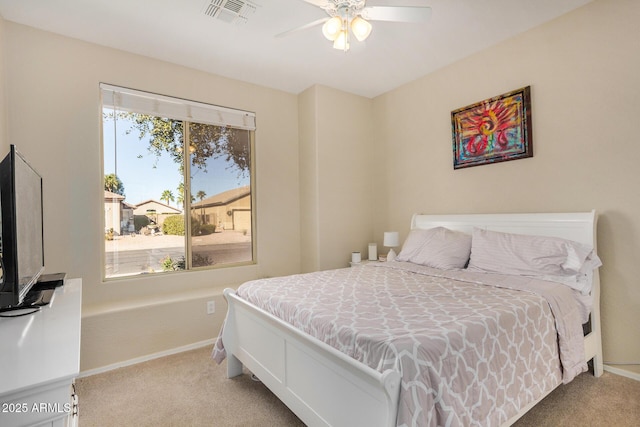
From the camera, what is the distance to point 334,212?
3.91 m

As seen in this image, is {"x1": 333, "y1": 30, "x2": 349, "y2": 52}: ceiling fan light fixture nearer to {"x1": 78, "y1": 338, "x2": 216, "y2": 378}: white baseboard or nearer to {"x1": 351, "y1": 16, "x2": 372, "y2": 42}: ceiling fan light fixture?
{"x1": 351, "y1": 16, "x2": 372, "y2": 42}: ceiling fan light fixture

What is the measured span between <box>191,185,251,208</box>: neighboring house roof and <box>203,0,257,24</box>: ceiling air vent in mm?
1732

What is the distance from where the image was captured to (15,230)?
127cm

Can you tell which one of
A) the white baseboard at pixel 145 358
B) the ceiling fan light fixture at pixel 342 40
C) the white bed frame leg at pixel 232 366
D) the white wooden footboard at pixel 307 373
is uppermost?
the ceiling fan light fixture at pixel 342 40

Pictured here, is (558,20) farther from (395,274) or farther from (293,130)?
(293,130)

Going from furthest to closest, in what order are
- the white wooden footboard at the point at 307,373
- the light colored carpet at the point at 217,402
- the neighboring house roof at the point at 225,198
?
1. the neighboring house roof at the point at 225,198
2. the light colored carpet at the point at 217,402
3. the white wooden footboard at the point at 307,373

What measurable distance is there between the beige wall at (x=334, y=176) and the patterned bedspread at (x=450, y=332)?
147 cm

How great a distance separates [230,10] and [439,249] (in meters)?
2.55

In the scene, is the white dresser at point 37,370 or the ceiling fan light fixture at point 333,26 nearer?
the white dresser at point 37,370

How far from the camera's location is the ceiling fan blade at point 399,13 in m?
1.94

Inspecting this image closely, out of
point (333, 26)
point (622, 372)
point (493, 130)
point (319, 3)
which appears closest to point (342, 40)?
point (333, 26)

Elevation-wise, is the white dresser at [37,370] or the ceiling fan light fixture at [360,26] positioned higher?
the ceiling fan light fixture at [360,26]

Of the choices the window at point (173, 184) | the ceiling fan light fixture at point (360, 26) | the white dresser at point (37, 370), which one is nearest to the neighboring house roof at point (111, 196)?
the window at point (173, 184)

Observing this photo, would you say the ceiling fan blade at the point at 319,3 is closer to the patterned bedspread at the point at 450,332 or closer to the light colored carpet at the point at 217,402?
the patterned bedspread at the point at 450,332
